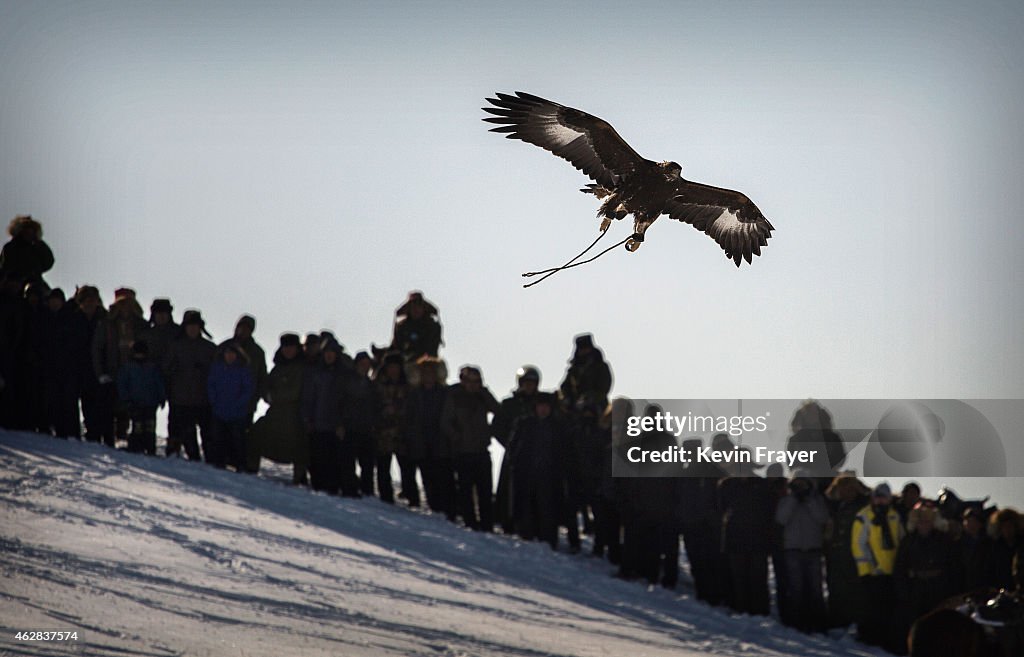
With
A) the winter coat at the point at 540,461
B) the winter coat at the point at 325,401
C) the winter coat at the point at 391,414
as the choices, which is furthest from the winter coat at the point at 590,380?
the winter coat at the point at 325,401

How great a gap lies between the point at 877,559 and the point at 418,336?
18.1 ft

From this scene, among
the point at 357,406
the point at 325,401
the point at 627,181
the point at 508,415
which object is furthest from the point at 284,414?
the point at 627,181

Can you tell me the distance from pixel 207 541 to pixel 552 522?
3.52 meters

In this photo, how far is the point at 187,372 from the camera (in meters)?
17.2

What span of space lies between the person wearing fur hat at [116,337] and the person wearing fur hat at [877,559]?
7.80 meters

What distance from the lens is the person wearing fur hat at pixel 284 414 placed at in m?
17.4

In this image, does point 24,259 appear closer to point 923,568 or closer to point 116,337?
point 116,337

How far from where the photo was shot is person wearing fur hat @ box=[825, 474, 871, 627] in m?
15.4

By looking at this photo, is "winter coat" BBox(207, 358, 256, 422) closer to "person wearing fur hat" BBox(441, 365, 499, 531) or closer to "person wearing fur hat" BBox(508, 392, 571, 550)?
"person wearing fur hat" BBox(441, 365, 499, 531)

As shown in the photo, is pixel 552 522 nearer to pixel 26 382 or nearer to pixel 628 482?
pixel 628 482

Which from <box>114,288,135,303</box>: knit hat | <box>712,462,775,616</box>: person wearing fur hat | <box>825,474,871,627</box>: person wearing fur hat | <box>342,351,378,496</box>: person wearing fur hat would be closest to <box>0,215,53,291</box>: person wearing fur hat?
<box>114,288,135,303</box>: knit hat

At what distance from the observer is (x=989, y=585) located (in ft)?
48.2

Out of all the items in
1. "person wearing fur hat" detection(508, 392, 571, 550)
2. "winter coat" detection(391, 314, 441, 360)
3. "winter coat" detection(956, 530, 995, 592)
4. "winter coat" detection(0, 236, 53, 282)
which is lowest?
"winter coat" detection(956, 530, 995, 592)

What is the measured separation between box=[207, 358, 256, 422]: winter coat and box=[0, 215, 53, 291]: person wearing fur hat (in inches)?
93.0
